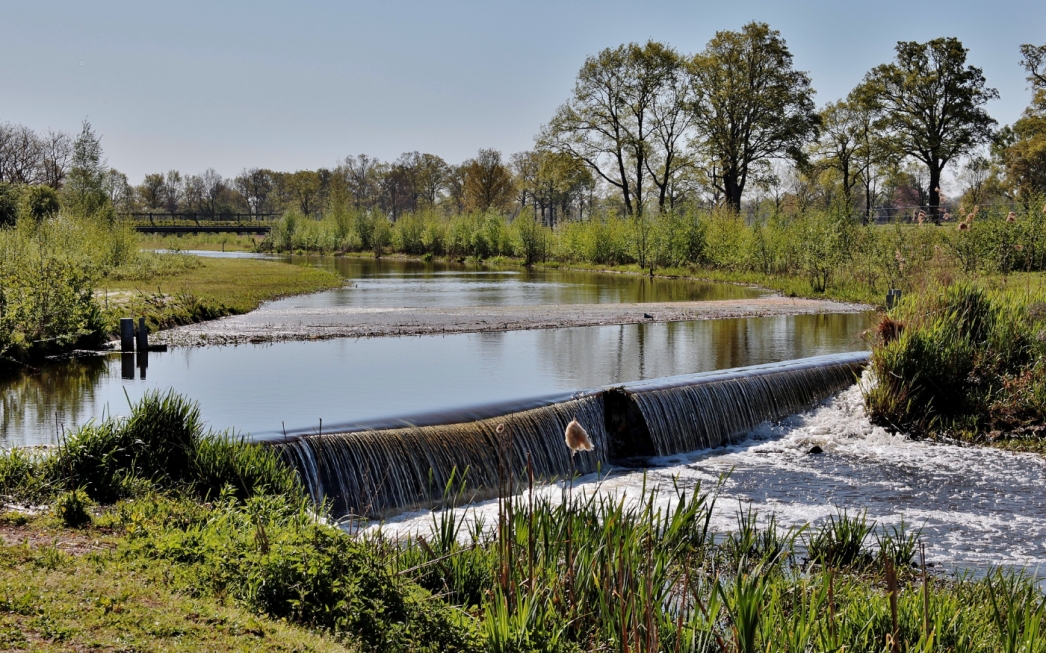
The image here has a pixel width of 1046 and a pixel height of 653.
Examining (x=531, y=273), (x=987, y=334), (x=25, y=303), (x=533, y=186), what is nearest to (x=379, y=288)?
(x=531, y=273)

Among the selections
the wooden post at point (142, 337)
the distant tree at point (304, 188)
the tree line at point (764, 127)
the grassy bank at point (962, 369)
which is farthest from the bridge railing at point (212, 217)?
the grassy bank at point (962, 369)

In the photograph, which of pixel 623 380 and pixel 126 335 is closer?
pixel 623 380

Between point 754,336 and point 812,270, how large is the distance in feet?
42.3

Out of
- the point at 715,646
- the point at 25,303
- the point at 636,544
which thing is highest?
the point at 25,303

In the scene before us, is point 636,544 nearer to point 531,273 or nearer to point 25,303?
point 25,303

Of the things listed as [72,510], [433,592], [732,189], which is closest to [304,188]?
[732,189]

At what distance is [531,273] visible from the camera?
4641 centimetres

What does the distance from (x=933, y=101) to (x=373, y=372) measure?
46382mm

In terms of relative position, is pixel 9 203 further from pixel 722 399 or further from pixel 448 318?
pixel 722 399

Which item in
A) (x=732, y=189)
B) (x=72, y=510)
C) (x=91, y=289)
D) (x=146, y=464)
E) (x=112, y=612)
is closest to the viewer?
(x=112, y=612)

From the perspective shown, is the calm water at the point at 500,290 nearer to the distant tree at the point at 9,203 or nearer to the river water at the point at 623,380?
the river water at the point at 623,380

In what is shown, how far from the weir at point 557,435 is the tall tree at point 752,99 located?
3703 centimetres

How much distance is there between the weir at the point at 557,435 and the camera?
28.4 ft

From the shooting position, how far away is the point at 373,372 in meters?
14.5
